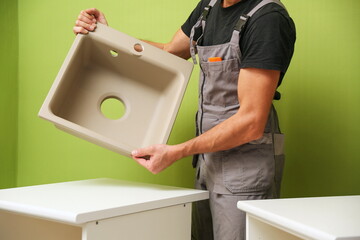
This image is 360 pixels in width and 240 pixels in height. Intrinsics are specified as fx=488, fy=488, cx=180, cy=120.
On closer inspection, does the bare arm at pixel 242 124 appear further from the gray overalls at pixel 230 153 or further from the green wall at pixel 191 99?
the green wall at pixel 191 99

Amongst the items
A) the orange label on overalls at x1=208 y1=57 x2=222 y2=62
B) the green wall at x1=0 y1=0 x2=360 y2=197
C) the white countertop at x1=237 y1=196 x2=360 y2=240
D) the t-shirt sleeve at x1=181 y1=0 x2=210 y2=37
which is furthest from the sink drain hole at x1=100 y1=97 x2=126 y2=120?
the white countertop at x1=237 y1=196 x2=360 y2=240

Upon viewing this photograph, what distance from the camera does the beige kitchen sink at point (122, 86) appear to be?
168cm

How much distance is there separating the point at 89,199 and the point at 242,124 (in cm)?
50

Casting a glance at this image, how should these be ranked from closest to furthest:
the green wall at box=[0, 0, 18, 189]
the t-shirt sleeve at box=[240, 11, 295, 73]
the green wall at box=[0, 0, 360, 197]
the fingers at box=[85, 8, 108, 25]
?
the t-shirt sleeve at box=[240, 11, 295, 73] < the fingers at box=[85, 8, 108, 25] < the green wall at box=[0, 0, 360, 197] < the green wall at box=[0, 0, 18, 189]

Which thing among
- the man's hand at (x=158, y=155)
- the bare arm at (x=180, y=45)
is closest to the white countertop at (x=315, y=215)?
the man's hand at (x=158, y=155)

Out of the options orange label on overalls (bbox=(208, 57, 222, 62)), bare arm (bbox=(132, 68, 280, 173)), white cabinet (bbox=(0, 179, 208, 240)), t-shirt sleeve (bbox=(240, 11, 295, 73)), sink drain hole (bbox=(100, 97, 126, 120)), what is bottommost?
white cabinet (bbox=(0, 179, 208, 240))

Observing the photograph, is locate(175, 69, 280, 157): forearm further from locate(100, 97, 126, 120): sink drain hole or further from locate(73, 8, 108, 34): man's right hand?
locate(100, 97, 126, 120): sink drain hole

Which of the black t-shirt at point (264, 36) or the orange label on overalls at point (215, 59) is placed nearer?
the black t-shirt at point (264, 36)

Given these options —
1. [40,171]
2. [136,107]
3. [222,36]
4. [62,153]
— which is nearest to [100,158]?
[62,153]

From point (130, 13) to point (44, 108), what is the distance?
0.97 meters

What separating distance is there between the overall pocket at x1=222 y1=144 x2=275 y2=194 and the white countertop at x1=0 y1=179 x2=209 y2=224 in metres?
0.10

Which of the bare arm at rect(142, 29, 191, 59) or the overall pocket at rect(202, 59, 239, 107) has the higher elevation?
the bare arm at rect(142, 29, 191, 59)

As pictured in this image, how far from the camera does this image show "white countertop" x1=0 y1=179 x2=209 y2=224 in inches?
48.8

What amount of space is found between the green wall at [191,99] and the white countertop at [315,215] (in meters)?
0.50
